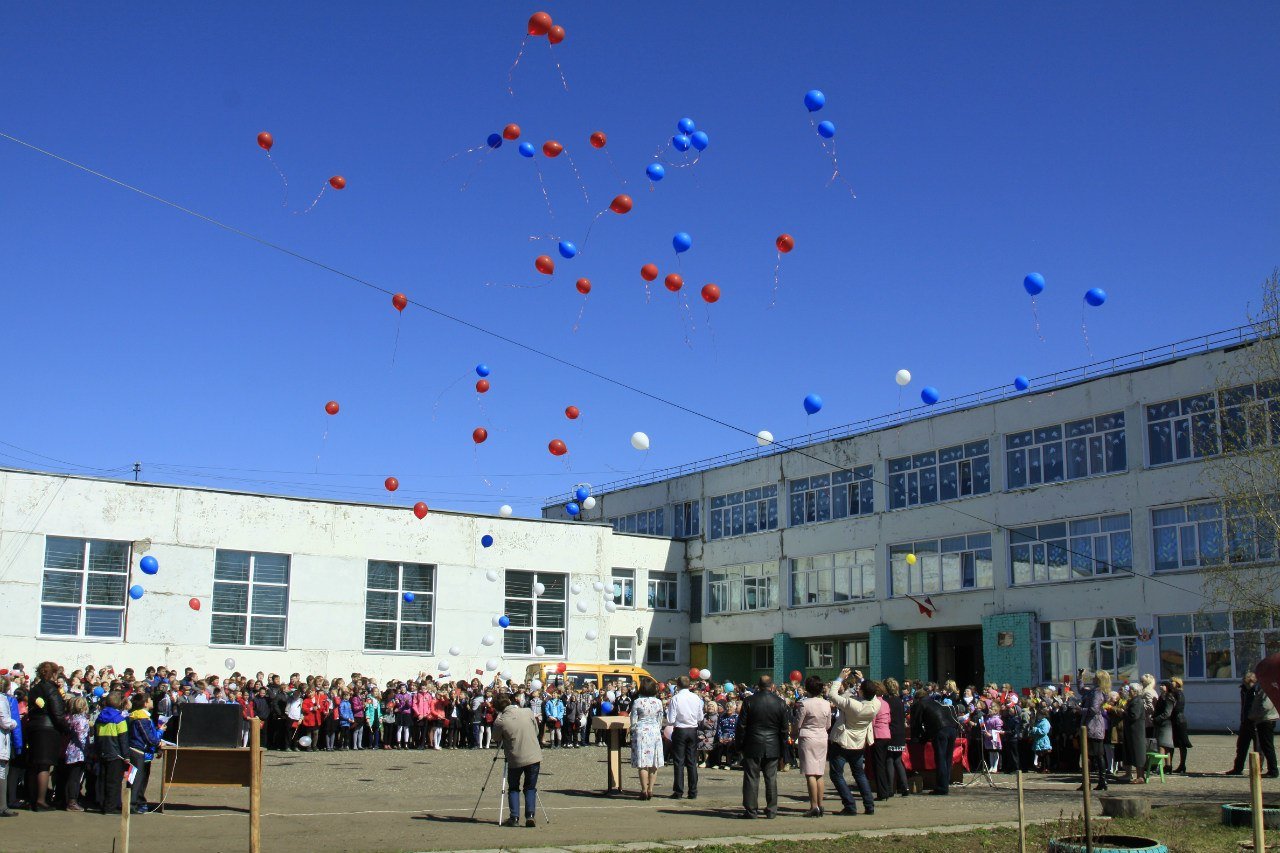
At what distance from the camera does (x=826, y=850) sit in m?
12.1

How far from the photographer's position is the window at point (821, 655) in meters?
Result: 46.7

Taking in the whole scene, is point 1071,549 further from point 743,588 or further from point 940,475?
point 743,588

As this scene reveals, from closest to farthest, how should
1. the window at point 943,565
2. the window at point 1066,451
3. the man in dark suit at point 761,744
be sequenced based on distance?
the man in dark suit at point 761,744, the window at point 1066,451, the window at point 943,565

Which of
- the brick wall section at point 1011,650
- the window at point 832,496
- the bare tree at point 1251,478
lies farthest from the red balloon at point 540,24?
the window at point 832,496

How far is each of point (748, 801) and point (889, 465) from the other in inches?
1180

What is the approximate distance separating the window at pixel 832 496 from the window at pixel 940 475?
1.17 meters

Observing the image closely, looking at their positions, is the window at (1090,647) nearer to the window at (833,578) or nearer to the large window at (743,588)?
the window at (833,578)

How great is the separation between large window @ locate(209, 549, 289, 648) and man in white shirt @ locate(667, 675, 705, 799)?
22276 millimetres

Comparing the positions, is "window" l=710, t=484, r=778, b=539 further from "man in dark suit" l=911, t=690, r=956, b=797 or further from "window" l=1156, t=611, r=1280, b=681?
"man in dark suit" l=911, t=690, r=956, b=797

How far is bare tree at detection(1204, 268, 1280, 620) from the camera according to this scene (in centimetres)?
2838

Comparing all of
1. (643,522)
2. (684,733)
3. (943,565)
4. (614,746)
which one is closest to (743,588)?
(643,522)

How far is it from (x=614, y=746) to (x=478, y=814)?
298 cm

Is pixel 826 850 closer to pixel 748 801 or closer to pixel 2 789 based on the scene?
pixel 748 801

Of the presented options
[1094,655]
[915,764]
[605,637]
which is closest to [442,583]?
[605,637]
